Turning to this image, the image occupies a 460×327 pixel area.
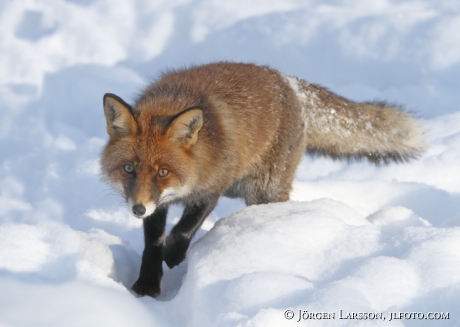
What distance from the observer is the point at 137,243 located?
5.10 meters

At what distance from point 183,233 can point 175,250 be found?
133 millimetres

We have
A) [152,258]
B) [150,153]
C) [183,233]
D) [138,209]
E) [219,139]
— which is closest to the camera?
[138,209]

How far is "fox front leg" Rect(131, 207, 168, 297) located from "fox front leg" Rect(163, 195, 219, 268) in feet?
0.49

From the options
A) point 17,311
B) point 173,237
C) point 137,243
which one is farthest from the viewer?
point 137,243

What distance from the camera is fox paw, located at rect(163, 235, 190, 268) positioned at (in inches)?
166

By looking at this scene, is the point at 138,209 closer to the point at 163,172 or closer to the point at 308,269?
the point at 163,172

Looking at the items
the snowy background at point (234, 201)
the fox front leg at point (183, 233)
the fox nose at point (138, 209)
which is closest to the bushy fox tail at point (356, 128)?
the snowy background at point (234, 201)

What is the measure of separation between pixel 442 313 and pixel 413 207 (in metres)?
2.80

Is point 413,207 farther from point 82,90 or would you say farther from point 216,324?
point 82,90

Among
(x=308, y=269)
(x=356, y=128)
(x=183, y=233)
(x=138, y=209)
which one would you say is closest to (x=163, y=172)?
(x=138, y=209)

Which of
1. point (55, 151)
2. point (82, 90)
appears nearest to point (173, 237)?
point (55, 151)

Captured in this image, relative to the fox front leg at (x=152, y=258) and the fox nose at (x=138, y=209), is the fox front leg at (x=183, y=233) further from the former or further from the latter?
the fox nose at (x=138, y=209)

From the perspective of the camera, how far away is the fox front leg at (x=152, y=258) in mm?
3822

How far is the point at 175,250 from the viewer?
13.8ft
